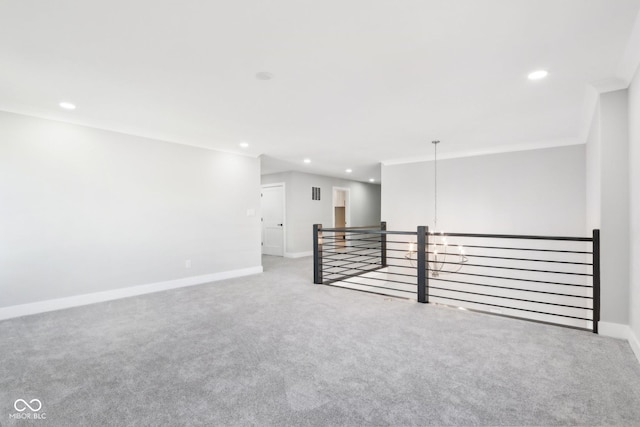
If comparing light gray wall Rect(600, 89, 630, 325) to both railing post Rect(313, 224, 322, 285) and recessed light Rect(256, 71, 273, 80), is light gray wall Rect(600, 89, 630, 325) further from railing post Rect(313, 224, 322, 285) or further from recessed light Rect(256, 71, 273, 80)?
railing post Rect(313, 224, 322, 285)

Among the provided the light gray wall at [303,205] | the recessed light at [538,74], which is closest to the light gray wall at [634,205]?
the recessed light at [538,74]

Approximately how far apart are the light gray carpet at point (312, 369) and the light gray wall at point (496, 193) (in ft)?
9.27

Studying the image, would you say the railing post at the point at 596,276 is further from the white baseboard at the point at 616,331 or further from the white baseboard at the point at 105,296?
the white baseboard at the point at 105,296

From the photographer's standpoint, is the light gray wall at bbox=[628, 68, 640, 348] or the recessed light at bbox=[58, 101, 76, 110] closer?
the light gray wall at bbox=[628, 68, 640, 348]

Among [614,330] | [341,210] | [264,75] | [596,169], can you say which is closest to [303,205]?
[341,210]

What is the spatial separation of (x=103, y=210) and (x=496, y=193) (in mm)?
6353

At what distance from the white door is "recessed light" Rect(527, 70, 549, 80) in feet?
20.5

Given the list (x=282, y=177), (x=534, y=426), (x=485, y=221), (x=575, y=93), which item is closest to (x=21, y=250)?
(x=534, y=426)

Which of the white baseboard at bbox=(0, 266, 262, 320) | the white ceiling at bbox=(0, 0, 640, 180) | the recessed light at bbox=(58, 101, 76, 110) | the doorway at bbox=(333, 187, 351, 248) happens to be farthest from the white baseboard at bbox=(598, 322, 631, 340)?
the doorway at bbox=(333, 187, 351, 248)

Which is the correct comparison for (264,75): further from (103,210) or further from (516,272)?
(516,272)

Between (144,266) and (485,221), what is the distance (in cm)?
587

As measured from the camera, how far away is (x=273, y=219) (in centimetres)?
837

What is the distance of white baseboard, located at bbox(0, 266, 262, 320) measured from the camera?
3441mm

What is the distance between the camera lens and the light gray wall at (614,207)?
270 cm
